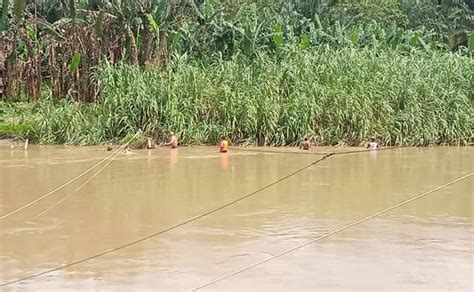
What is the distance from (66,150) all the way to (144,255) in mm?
7631

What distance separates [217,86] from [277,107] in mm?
1351

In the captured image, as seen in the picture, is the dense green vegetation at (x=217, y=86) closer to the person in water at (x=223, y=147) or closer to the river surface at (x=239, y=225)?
the person in water at (x=223, y=147)

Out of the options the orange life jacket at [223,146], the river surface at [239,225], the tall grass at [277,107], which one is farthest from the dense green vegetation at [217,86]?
the river surface at [239,225]

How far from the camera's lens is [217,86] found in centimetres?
1421

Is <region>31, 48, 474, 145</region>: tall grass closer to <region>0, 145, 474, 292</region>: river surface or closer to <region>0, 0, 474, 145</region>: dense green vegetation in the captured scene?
<region>0, 0, 474, 145</region>: dense green vegetation

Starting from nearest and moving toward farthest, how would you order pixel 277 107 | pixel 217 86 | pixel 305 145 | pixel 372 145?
pixel 372 145, pixel 305 145, pixel 277 107, pixel 217 86

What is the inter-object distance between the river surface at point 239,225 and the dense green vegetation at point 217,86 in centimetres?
220

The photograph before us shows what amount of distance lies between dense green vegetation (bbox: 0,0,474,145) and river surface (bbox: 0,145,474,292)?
220 cm

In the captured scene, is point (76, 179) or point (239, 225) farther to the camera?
point (76, 179)

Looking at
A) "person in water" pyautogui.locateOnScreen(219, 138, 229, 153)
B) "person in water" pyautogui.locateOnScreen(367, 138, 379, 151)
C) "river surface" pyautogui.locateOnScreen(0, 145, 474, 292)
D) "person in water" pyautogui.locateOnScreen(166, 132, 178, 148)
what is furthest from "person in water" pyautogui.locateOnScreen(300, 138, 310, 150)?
"person in water" pyautogui.locateOnScreen(166, 132, 178, 148)

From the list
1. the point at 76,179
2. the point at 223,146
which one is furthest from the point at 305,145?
the point at 76,179

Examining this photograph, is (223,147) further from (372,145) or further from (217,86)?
(372,145)

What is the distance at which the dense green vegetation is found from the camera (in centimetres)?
1354

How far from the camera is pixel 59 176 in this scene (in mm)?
9836
